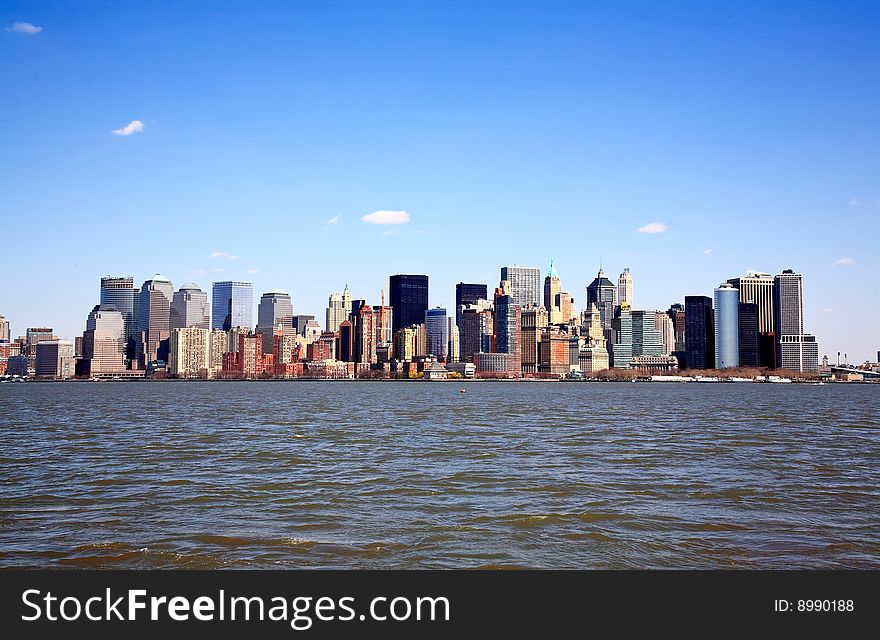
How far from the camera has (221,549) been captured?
1600 cm

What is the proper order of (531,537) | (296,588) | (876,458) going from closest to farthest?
(296,588) → (531,537) → (876,458)

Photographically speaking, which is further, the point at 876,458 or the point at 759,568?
the point at 876,458

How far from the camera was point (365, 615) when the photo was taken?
31.1 ft

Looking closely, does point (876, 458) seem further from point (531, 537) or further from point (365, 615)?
point (365, 615)

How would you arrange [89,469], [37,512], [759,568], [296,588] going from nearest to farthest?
1. [296,588]
2. [759,568]
3. [37,512]
4. [89,469]


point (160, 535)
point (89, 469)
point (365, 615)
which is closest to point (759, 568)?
point (365, 615)

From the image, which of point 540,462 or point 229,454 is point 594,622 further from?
point 229,454

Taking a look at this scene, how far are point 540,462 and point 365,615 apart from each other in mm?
22121

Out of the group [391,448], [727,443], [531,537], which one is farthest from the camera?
[727,443]

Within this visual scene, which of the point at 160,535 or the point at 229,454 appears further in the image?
the point at 229,454

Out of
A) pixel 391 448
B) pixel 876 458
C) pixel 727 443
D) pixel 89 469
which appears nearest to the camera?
pixel 89 469

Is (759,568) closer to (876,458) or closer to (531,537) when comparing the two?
(531,537)

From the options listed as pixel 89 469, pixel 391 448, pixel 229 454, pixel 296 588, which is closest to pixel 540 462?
pixel 391 448

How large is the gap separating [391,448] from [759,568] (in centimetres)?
2418
